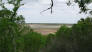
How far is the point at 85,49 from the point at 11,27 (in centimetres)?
1672

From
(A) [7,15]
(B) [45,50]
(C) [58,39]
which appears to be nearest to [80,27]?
(C) [58,39]

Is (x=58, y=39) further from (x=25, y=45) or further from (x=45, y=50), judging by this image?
(x=25, y=45)

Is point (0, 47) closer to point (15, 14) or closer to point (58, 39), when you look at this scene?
point (15, 14)

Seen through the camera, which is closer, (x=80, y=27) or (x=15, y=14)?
(x=80, y=27)

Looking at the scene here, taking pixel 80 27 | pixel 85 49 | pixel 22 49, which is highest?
pixel 80 27

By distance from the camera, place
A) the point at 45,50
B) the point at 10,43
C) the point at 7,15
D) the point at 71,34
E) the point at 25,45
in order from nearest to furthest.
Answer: the point at 45,50, the point at 71,34, the point at 10,43, the point at 7,15, the point at 25,45

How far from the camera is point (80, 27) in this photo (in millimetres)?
16078

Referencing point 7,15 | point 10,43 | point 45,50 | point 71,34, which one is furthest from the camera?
point 7,15

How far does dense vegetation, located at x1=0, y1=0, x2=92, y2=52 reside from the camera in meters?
14.5

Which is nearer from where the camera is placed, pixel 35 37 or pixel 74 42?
pixel 74 42

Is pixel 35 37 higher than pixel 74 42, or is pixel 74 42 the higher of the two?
pixel 74 42

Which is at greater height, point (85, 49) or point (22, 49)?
point (85, 49)

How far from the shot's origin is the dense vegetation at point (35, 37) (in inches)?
570

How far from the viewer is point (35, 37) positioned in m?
40.6
